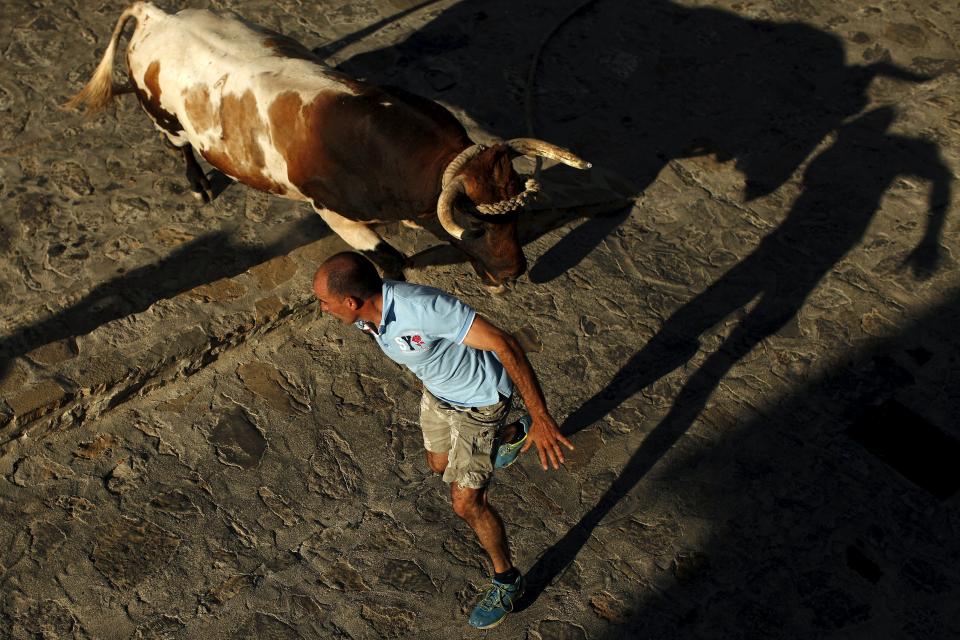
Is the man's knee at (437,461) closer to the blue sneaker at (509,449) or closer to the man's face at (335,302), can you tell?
the blue sneaker at (509,449)

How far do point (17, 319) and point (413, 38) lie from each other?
4.21 meters

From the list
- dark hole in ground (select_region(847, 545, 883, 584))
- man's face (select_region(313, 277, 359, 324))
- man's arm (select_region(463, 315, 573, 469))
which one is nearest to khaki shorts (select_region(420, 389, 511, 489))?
man's arm (select_region(463, 315, 573, 469))

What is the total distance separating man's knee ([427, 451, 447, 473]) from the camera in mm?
4789

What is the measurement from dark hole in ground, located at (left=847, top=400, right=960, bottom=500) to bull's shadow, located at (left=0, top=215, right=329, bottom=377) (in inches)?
150

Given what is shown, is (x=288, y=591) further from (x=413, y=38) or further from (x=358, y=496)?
(x=413, y=38)

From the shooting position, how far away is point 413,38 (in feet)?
27.8

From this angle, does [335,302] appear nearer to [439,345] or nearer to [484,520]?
[439,345]

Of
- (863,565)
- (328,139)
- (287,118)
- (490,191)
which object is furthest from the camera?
(287,118)

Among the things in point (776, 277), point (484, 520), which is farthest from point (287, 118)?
point (776, 277)

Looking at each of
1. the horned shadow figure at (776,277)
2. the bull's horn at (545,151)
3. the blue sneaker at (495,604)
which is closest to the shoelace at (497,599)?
the blue sneaker at (495,604)

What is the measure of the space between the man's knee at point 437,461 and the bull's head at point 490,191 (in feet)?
3.89

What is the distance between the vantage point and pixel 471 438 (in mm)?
4348

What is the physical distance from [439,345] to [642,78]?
4.93 m

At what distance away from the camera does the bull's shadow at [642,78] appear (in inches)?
298
